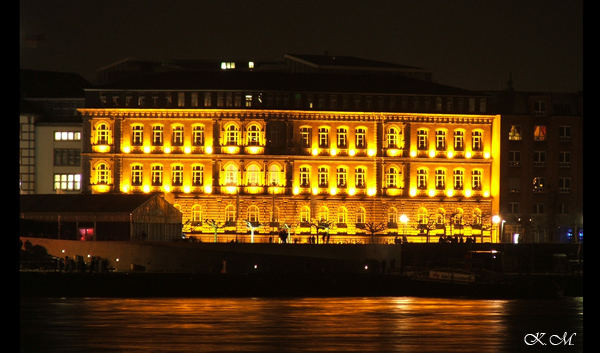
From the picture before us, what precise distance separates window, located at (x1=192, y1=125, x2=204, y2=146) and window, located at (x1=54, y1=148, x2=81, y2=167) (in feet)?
33.3

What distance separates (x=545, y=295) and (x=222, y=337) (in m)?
34.3

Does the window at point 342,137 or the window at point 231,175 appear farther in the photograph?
the window at point 342,137

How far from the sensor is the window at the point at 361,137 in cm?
11244

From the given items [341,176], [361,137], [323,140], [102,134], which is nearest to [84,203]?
[102,134]

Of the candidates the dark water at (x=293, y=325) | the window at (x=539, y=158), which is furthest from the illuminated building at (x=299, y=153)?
the dark water at (x=293, y=325)

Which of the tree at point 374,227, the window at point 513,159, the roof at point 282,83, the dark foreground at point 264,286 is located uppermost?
the roof at point 282,83

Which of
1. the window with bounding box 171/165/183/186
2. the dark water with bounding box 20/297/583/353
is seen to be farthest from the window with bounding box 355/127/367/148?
the dark water with bounding box 20/297/583/353

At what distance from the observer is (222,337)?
157ft

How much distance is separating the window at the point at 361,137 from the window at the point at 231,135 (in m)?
8.91

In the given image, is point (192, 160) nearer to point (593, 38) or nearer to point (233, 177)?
point (233, 177)

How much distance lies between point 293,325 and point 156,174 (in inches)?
2298

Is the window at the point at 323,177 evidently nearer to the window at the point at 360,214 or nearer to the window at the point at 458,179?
the window at the point at 360,214

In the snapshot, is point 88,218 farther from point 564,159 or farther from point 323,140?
point 564,159

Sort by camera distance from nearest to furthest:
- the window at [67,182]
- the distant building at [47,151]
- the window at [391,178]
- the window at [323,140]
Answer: the window at [323,140]
the window at [391,178]
the distant building at [47,151]
the window at [67,182]
